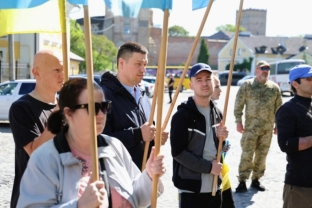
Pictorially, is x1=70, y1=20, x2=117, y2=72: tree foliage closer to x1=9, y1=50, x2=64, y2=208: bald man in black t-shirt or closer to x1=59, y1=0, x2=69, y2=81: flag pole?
x1=9, y1=50, x2=64, y2=208: bald man in black t-shirt

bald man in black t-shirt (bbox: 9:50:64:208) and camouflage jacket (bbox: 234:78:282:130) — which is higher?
bald man in black t-shirt (bbox: 9:50:64:208)

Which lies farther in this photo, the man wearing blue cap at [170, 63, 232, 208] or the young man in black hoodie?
the man wearing blue cap at [170, 63, 232, 208]

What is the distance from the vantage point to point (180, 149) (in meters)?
4.48

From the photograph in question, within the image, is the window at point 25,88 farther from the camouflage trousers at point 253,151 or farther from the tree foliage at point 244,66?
the tree foliage at point 244,66

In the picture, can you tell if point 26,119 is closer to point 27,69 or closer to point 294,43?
point 27,69

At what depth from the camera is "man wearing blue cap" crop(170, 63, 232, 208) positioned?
445 cm

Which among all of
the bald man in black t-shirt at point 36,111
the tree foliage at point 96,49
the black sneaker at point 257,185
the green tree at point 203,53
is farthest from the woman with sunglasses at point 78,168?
the green tree at point 203,53

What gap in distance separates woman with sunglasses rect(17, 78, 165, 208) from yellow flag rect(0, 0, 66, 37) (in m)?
1.36

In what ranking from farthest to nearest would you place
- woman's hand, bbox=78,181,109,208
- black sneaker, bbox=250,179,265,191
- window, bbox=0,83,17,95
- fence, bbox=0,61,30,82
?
fence, bbox=0,61,30,82, window, bbox=0,83,17,95, black sneaker, bbox=250,179,265,191, woman's hand, bbox=78,181,109,208

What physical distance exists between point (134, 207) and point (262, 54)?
8748 cm

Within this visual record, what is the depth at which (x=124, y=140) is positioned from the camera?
13.1 ft

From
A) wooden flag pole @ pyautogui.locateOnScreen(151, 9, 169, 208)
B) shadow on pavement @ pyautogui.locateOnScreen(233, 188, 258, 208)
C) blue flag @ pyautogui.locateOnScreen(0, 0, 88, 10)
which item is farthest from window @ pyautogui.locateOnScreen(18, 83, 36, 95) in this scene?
wooden flag pole @ pyautogui.locateOnScreen(151, 9, 169, 208)

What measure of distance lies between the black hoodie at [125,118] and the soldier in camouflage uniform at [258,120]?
374 centimetres

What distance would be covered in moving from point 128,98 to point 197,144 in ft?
2.31
